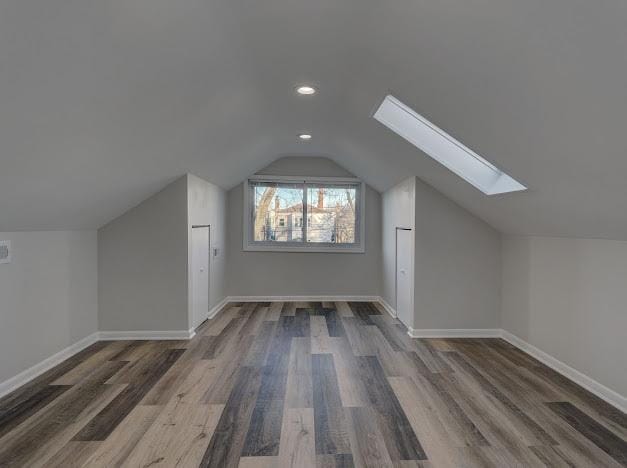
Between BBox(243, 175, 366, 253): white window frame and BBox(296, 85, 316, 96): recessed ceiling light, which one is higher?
BBox(296, 85, 316, 96): recessed ceiling light

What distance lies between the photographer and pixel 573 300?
2729 millimetres

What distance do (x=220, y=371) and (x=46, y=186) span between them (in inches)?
72.7

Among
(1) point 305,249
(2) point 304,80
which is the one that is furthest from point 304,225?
(2) point 304,80

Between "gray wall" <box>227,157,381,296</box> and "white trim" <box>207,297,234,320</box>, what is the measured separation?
168mm

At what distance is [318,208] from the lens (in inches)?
216

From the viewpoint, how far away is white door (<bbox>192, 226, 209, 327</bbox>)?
3.80 metres

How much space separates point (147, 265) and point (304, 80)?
2476 millimetres

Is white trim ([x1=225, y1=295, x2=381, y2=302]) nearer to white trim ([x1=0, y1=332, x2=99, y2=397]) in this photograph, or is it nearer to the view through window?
the view through window

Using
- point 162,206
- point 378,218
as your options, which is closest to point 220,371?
point 162,206

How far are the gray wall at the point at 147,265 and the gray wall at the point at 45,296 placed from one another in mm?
132

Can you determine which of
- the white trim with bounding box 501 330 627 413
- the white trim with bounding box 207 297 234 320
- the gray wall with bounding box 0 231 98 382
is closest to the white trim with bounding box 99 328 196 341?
the gray wall with bounding box 0 231 98 382

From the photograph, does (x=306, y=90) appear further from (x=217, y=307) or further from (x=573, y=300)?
(x=217, y=307)

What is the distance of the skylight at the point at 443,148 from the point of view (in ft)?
9.36

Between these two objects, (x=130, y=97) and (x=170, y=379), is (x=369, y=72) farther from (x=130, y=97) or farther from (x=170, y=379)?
(x=170, y=379)
